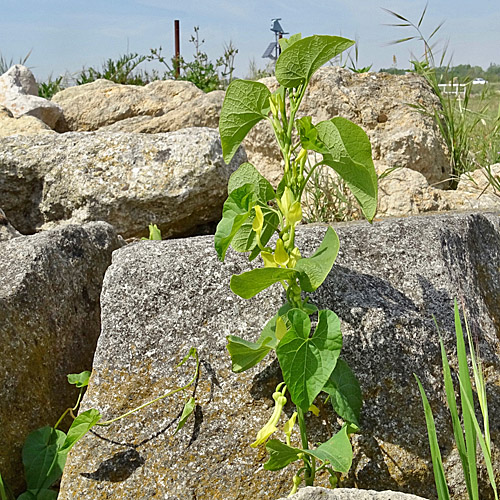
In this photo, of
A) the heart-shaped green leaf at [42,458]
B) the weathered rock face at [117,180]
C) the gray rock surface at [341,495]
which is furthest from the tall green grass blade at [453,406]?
the weathered rock face at [117,180]

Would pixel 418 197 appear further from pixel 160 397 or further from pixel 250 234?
pixel 160 397

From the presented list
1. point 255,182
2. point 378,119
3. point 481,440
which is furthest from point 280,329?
point 378,119

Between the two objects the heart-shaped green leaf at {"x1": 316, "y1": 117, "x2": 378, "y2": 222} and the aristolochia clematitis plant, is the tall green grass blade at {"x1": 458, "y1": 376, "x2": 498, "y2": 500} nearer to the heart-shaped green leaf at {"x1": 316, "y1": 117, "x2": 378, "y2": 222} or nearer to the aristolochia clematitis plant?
the aristolochia clematitis plant

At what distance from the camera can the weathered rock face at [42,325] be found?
6.41 ft

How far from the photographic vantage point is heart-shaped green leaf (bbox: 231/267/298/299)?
4.93 ft

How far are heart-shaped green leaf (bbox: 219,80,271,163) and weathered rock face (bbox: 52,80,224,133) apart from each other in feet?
8.71

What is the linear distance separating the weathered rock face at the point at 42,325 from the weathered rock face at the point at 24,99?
Result: 272 centimetres

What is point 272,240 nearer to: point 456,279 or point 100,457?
point 456,279

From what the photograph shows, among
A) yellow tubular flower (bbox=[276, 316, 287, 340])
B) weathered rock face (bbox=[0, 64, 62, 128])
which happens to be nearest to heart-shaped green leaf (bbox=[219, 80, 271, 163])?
yellow tubular flower (bbox=[276, 316, 287, 340])

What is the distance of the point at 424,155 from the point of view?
4312mm

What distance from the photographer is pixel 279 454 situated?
1534 mm

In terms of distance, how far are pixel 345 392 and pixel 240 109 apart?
2.68 feet

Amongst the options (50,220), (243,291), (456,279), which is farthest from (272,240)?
(50,220)

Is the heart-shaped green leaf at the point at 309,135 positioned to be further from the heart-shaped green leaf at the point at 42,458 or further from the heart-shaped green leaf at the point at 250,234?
the heart-shaped green leaf at the point at 42,458
